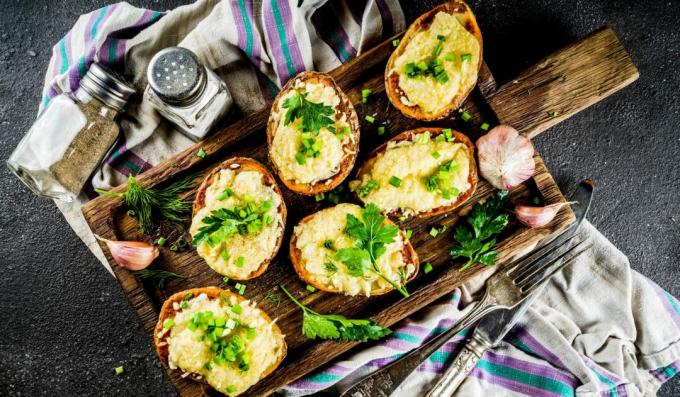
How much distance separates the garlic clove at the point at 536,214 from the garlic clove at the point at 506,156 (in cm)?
14

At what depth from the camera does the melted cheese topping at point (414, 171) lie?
Answer: 2.67 metres

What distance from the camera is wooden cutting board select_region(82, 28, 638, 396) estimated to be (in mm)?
2816

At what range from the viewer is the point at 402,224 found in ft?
9.36

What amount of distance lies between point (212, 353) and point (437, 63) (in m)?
1.77

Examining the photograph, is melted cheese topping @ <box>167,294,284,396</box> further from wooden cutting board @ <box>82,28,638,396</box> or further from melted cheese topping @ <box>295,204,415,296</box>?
melted cheese topping @ <box>295,204,415,296</box>

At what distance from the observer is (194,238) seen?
8.50 feet

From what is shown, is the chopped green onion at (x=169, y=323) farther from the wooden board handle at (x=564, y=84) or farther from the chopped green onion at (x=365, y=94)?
the wooden board handle at (x=564, y=84)

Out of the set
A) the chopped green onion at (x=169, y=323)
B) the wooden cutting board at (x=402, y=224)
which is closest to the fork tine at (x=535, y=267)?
the wooden cutting board at (x=402, y=224)

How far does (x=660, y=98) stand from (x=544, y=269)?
1.38m

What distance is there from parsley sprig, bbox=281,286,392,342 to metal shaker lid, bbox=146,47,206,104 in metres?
1.16

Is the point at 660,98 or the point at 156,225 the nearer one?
the point at 156,225

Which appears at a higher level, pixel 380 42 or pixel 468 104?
pixel 380 42

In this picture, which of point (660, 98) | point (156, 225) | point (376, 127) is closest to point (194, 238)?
point (156, 225)

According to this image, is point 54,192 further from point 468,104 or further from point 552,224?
point 552,224
